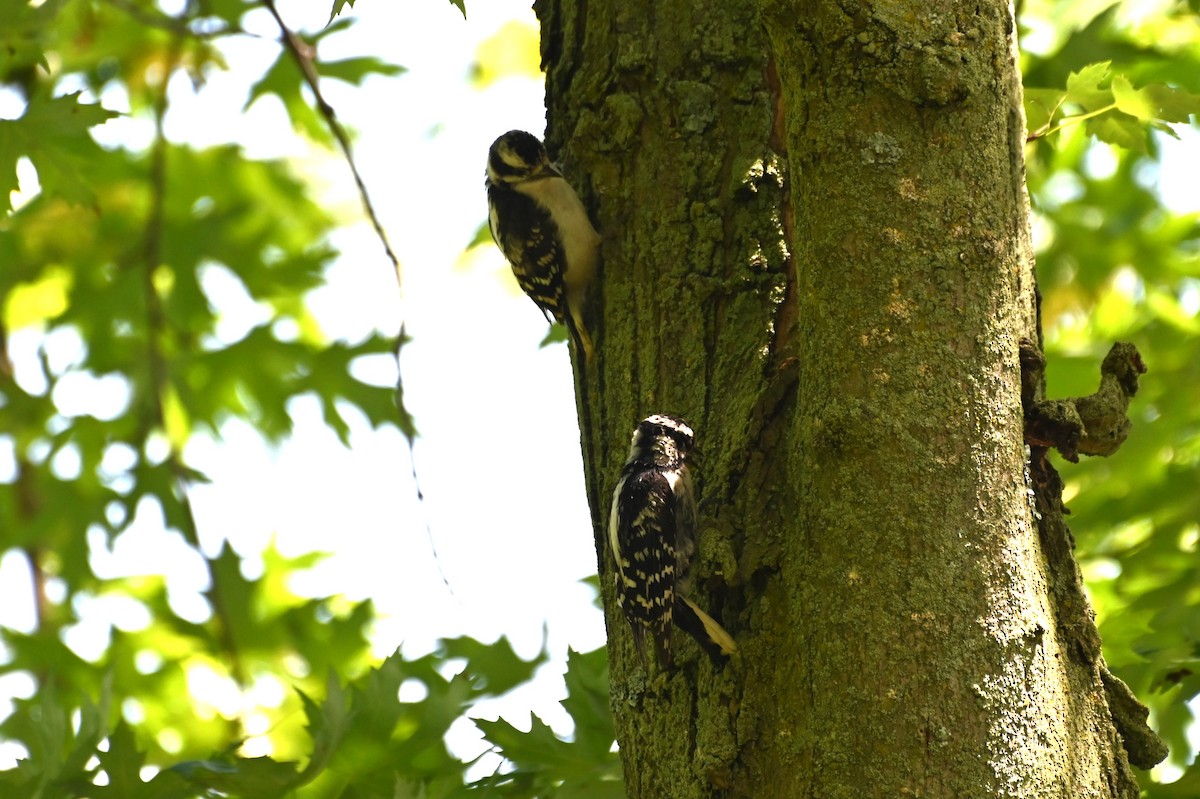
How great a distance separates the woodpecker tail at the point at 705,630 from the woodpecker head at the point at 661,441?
1.21 feet

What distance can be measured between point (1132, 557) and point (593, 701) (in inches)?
84.2

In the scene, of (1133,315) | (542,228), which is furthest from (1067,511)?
(1133,315)

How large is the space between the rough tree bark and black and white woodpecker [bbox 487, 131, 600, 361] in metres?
0.80

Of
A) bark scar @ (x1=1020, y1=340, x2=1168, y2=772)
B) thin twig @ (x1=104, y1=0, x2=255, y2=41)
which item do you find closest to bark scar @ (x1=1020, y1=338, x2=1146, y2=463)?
bark scar @ (x1=1020, y1=340, x2=1168, y2=772)

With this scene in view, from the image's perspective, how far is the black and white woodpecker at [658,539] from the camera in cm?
241

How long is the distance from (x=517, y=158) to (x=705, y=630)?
2.96 m

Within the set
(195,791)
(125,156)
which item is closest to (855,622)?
(195,791)

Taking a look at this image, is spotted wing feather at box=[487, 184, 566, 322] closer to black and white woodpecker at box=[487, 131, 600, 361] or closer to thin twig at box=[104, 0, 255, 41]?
black and white woodpecker at box=[487, 131, 600, 361]

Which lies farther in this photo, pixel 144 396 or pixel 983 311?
pixel 144 396

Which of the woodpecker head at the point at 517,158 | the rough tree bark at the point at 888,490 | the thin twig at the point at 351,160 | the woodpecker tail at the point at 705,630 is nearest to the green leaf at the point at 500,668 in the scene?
the thin twig at the point at 351,160

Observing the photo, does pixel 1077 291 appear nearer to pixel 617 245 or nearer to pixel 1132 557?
pixel 1132 557

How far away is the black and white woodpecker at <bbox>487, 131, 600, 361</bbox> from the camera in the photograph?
3221 mm

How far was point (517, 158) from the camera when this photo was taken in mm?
4852

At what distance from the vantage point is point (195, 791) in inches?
122
